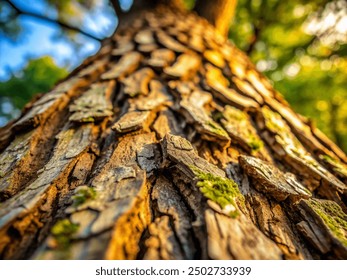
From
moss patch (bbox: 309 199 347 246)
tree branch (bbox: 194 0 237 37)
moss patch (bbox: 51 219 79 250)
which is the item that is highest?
tree branch (bbox: 194 0 237 37)

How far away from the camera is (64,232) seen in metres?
0.48

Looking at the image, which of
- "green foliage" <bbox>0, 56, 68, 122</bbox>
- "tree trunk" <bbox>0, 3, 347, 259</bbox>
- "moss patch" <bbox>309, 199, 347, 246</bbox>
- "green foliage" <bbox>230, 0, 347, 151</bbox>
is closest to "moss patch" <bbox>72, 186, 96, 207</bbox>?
"tree trunk" <bbox>0, 3, 347, 259</bbox>

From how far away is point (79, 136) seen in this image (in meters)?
0.89

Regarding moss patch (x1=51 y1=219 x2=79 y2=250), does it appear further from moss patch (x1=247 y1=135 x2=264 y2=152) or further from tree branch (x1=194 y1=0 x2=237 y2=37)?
tree branch (x1=194 y1=0 x2=237 y2=37)

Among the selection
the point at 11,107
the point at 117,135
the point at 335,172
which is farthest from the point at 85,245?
the point at 11,107

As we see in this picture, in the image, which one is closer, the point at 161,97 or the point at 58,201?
the point at 58,201

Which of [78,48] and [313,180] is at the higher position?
[78,48]

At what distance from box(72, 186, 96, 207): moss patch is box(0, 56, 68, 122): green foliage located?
3351 millimetres

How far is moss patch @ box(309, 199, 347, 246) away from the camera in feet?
2.00

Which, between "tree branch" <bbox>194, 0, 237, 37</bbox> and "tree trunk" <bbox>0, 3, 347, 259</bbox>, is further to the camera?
"tree branch" <bbox>194, 0, 237, 37</bbox>

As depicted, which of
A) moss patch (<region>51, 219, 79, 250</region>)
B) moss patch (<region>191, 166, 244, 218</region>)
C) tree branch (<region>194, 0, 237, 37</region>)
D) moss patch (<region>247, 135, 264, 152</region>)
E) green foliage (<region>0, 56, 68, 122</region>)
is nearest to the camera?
moss patch (<region>51, 219, 79, 250</region>)

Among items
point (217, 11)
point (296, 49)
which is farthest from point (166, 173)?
point (296, 49)

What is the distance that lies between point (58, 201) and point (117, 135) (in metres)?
0.33

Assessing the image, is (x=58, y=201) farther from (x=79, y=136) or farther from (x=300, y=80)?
(x=300, y=80)
